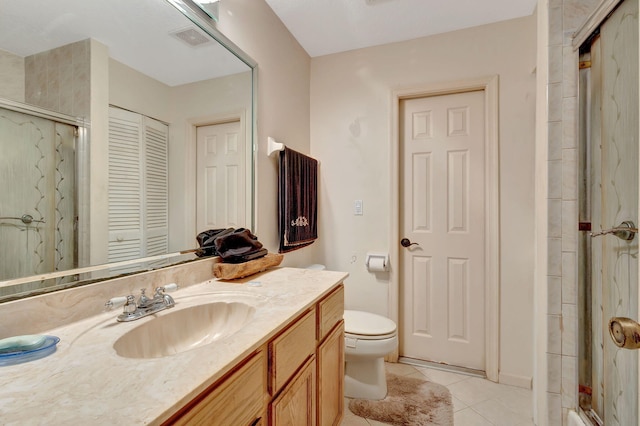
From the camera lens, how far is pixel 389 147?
7.47ft

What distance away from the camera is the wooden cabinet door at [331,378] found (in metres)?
1.22

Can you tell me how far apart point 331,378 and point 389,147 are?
165cm

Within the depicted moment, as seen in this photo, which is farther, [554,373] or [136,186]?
[554,373]

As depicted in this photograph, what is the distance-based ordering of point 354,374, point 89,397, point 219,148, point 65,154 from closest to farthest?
point 89,397, point 65,154, point 219,148, point 354,374

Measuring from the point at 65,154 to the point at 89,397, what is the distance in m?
0.68

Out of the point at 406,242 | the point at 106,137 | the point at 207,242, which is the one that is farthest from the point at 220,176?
the point at 406,242

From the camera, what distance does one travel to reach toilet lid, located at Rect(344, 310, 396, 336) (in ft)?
5.70

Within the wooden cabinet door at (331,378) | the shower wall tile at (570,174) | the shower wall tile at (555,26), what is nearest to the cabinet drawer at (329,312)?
the wooden cabinet door at (331,378)

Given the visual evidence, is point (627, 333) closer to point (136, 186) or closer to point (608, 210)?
point (608, 210)

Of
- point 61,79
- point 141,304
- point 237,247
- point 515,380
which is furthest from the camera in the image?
point 515,380

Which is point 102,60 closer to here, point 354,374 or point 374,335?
point 374,335

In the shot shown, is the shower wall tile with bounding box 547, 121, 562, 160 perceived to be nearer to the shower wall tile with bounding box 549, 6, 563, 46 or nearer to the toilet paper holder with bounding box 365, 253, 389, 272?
the shower wall tile with bounding box 549, 6, 563, 46

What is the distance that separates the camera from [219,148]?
1.47 metres

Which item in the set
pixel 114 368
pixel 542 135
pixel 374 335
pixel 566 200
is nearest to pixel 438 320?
pixel 374 335
